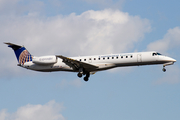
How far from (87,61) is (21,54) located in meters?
9.79

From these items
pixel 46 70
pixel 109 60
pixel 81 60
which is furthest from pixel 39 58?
pixel 109 60

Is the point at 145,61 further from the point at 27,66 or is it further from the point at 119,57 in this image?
the point at 27,66

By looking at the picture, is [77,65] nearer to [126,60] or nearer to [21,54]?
[126,60]

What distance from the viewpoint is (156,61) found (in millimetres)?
41094

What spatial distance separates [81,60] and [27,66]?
25.7ft

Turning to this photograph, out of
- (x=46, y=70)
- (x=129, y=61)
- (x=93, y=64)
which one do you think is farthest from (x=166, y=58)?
(x=46, y=70)

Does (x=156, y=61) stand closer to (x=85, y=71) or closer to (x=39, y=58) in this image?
(x=85, y=71)

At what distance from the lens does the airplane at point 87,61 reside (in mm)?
41094

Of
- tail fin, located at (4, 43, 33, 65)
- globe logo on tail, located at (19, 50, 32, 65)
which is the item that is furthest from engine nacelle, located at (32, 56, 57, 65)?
tail fin, located at (4, 43, 33, 65)

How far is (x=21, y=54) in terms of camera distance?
4603 cm

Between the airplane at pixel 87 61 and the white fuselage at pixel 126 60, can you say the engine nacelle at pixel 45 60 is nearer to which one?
the airplane at pixel 87 61

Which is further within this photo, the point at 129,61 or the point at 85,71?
the point at 85,71

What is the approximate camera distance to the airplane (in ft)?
135

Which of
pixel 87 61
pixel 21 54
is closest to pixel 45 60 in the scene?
pixel 21 54
